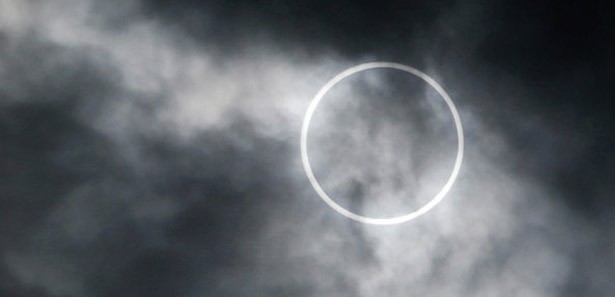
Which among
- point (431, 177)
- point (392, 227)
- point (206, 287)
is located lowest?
point (206, 287)

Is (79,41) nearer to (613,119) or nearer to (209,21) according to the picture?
(209,21)

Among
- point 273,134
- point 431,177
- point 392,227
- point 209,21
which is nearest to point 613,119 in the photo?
point 431,177

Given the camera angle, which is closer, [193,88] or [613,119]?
[193,88]

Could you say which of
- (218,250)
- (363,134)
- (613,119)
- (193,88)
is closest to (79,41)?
(193,88)

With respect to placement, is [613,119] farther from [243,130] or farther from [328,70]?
[243,130]

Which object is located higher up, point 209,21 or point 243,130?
point 209,21

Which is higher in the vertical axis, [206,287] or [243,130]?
[243,130]

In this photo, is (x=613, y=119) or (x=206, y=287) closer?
(x=206, y=287)

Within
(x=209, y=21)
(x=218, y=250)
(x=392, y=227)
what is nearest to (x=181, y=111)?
(x=209, y=21)
